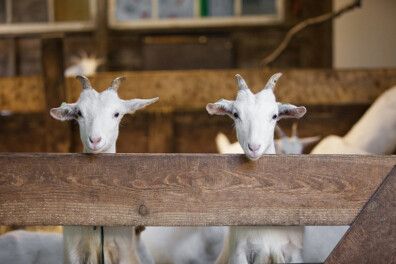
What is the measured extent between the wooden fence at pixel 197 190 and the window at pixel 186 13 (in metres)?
6.69

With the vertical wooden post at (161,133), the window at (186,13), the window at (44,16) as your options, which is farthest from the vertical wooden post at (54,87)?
the window at (44,16)

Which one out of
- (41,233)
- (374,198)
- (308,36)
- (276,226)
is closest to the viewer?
(374,198)

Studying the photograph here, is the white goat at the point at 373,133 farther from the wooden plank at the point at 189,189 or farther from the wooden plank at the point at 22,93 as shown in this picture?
the wooden plank at the point at 22,93

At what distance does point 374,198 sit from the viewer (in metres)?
2.05

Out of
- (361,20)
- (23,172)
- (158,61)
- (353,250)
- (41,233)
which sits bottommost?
(41,233)

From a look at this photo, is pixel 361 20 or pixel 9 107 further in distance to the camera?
pixel 361 20

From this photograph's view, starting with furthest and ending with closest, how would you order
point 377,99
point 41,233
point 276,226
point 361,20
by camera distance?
point 361,20, point 377,99, point 41,233, point 276,226

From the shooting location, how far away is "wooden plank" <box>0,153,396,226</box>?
6.77 ft

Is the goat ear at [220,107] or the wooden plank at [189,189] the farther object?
the goat ear at [220,107]

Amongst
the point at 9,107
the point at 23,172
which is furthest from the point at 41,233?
the point at 9,107

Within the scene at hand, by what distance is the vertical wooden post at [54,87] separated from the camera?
13.2 ft

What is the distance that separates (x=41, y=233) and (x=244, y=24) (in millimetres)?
6303

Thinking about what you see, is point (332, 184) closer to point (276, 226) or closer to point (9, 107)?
point (276, 226)

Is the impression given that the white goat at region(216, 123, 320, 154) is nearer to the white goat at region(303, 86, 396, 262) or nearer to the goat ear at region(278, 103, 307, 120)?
the white goat at region(303, 86, 396, 262)
